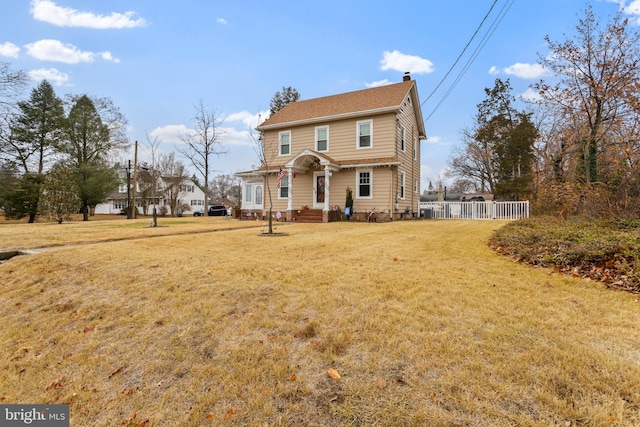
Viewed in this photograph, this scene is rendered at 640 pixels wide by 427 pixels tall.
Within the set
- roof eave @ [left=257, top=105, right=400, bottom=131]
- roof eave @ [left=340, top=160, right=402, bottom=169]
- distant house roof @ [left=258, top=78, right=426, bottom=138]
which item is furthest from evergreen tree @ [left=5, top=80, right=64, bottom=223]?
roof eave @ [left=340, top=160, right=402, bottom=169]

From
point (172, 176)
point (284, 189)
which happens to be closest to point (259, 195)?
point (284, 189)

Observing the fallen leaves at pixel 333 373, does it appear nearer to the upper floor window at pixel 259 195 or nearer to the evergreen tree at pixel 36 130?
Answer: the upper floor window at pixel 259 195

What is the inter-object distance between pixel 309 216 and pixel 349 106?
687 cm

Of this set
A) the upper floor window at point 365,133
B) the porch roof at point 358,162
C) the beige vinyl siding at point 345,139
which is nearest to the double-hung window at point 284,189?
the beige vinyl siding at point 345,139

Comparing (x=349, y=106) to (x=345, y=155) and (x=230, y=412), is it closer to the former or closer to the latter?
(x=345, y=155)

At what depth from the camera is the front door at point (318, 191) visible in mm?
17359

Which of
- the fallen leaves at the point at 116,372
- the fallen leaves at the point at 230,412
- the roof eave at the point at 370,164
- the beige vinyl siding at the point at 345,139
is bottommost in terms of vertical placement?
the fallen leaves at the point at 116,372

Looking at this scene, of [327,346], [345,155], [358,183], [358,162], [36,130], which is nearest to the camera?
[327,346]

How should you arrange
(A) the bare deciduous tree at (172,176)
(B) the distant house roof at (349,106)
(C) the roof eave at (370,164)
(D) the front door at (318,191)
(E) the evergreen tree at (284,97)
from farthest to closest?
(A) the bare deciduous tree at (172,176), (E) the evergreen tree at (284,97), (D) the front door at (318,191), (B) the distant house roof at (349,106), (C) the roof eave at (370,164)

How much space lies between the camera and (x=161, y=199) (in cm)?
4103

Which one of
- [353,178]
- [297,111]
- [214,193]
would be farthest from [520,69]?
[214,193]

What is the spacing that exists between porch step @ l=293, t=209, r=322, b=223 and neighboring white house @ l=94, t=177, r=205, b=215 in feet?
81.3

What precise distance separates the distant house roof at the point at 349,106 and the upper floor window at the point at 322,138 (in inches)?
22.7

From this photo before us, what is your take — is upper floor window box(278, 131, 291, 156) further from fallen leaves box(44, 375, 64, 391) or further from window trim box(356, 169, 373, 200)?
fallen leaves box(44, 375, 64, 391)
